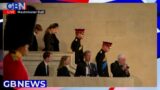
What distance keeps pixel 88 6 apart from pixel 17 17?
401 millimetres

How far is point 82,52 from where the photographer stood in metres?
1.33

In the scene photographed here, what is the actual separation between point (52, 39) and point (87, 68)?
0.84ft

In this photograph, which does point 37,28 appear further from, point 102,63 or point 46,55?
point 102,63

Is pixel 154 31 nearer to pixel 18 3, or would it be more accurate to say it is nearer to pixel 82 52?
pixel 82 52

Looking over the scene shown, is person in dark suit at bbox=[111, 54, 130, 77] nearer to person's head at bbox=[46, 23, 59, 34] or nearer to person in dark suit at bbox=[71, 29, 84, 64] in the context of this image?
person in dark suit at bbox=[71, 29, 84, 64]

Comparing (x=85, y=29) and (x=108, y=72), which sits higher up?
(x=85, y=29)

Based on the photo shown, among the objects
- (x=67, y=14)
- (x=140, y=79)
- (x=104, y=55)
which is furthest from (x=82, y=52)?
(x=140, y=79)

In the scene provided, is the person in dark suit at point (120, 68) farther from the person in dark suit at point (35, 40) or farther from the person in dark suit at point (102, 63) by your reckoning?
the person in dark suit at point (35, 40)

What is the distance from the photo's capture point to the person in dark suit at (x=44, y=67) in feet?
4.37

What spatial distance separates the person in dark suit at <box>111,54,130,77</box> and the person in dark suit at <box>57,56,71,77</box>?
0.25 metres

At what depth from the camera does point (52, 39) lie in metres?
1.33

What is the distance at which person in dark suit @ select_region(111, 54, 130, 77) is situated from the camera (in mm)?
1320

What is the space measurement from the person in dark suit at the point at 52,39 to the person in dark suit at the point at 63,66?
2.8 inches

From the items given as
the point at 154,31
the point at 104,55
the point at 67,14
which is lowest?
the point at 104,55
